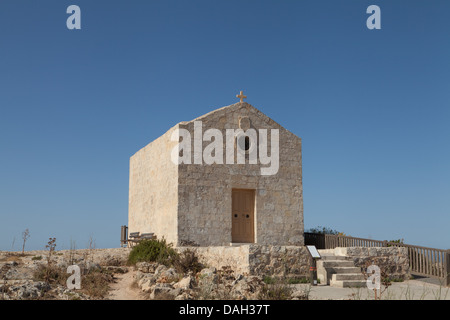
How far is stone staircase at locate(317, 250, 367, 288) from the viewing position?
11180mm

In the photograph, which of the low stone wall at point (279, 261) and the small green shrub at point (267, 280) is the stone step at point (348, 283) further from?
the small green shrub at point (267, 280)

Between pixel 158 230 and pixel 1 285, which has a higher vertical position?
pixel 158 230

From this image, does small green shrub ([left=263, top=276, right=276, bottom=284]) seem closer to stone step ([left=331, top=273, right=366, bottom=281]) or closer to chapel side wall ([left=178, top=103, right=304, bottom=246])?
stone step ([left=331, top=273, right=366, bottom=281])

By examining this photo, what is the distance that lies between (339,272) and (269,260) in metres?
1.99

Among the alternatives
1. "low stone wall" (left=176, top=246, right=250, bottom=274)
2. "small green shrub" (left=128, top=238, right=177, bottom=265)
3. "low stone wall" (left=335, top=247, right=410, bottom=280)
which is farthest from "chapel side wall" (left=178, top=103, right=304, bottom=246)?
"low stone wall" (left=335, top=247, right=410, bottom=280)

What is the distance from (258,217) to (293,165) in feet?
7.87

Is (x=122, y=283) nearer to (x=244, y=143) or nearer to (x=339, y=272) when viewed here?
(x=339, y=272)

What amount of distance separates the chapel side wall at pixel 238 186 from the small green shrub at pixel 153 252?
2.20ft

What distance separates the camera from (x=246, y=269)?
36.2 feet

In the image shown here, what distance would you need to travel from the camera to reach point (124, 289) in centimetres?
1075

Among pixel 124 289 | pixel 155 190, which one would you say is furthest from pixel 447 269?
pixel 155 190

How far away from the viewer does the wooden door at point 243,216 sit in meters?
15.4
